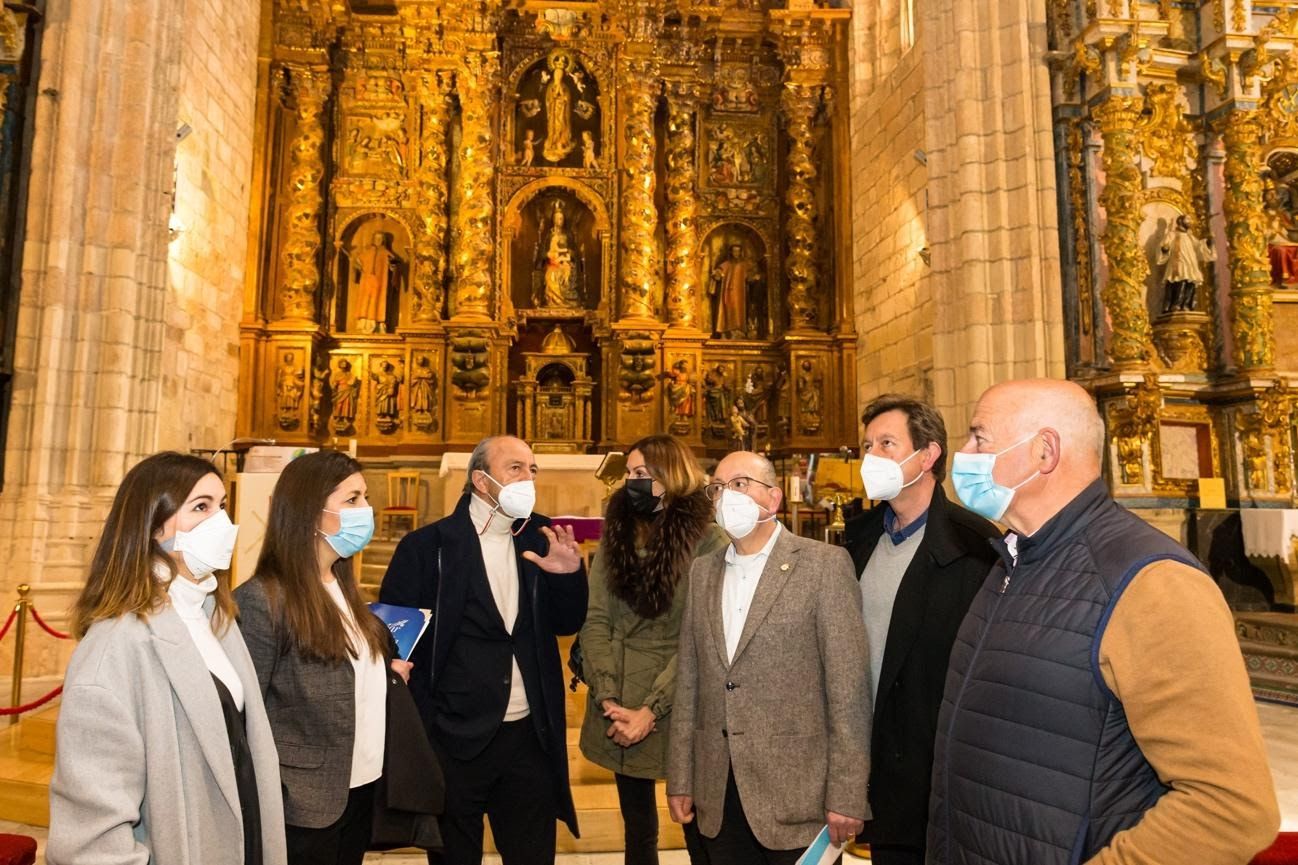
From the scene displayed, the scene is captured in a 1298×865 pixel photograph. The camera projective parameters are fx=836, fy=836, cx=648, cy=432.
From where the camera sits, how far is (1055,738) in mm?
1574

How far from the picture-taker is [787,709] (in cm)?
243

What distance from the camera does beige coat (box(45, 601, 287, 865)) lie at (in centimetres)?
167

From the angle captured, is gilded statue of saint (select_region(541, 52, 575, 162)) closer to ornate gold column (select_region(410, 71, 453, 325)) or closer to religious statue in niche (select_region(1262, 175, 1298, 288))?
ornate gold column (select_region(410, 71, 453, 325))

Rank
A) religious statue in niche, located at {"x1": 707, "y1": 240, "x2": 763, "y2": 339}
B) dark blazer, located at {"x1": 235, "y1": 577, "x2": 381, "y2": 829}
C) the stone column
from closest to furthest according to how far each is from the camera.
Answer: dark blazer, located at {"x1": 235, "y1": 577, "x2": 381, "y2": 829}, the stone column, religious statue in niche, located at {"x1": 707, "y1": 240, "x2": 763, "y2": 339}

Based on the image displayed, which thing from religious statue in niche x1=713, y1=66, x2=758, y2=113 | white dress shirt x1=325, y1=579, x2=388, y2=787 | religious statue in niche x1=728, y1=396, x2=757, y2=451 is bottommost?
white dress shirt x1=325, y1=579, x2=388, y2=787

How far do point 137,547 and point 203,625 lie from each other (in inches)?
9.9

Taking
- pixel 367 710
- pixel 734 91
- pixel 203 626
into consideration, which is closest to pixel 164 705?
pixel 203 626

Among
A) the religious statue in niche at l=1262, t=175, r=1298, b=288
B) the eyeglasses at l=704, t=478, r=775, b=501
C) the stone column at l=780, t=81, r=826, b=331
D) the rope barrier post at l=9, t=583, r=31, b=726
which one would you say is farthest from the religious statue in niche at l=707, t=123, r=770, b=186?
the eyeglasses at l=704, t=478, r=775, b=501

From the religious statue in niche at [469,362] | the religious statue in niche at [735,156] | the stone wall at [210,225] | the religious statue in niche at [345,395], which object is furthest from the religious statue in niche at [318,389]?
the religious statue in niche at [735,156]

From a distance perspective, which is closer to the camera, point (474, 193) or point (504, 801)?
point (504, 801)

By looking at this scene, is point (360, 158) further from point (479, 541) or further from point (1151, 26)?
point (479, 541)

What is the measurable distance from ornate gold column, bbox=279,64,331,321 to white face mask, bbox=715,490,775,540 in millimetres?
11682

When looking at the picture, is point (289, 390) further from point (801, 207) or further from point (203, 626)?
point (203, 626)

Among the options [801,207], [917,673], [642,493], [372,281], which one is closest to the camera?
[917,673]
